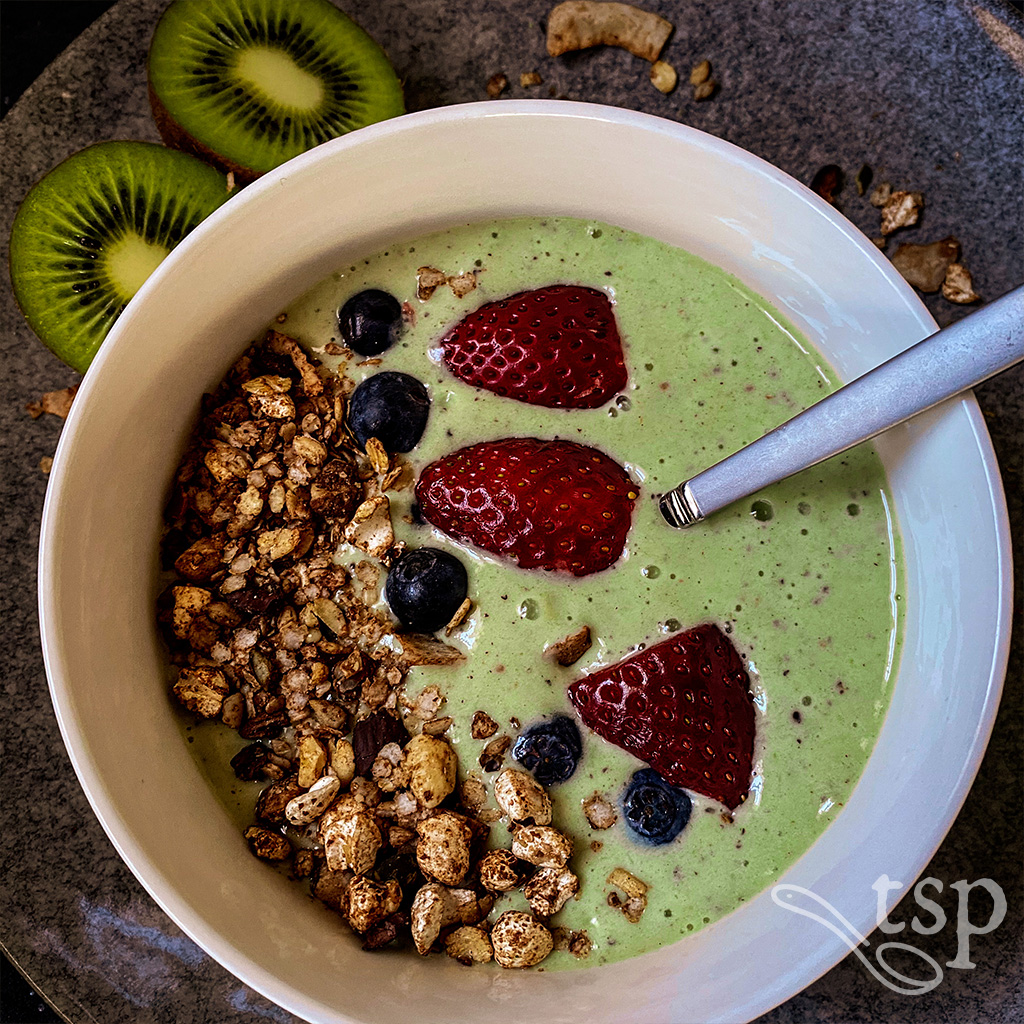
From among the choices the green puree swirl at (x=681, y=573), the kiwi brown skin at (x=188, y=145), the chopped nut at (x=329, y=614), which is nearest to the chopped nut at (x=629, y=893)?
the green puree swirl at (x=681, y=573)

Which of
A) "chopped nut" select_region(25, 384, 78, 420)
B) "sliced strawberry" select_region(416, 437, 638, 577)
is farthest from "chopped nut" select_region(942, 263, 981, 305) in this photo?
"chopped nut" select_region(25, 384, 78, 420)

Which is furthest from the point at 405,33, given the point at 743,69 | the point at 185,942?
the point at 185,942

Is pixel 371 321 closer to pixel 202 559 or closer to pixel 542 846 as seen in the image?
pixel 202 559

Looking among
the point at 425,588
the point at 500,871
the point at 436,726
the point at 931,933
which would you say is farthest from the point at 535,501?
the point at 931,933

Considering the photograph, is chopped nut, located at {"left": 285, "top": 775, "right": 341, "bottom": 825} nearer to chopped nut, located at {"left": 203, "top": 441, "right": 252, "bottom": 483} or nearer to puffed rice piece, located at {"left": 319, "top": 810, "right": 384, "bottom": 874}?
puffed rice piece, located at {"left": 319, "top": 810, "right": 384, "bottom": 874}

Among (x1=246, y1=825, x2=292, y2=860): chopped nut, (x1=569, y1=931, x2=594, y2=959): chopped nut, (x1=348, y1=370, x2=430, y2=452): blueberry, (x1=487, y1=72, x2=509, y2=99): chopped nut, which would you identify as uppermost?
(x1=487, y1=72, x2=509, y2=99): chopped nut

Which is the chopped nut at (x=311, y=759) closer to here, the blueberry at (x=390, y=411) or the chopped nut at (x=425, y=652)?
the chopped nut at (x=425, y=652)
